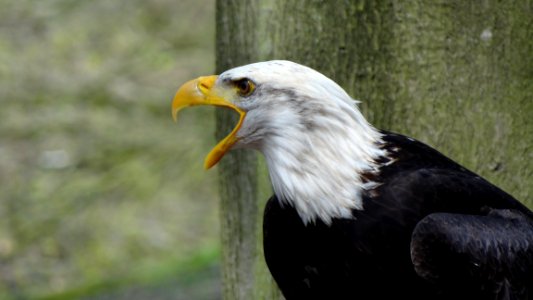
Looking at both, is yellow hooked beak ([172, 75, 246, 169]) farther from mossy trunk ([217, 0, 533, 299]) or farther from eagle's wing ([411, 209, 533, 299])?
eagle's wing ([411, 209, 533, 299])

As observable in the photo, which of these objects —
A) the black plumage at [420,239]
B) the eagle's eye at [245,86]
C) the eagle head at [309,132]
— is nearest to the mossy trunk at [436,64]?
the black plumage at [420,239]

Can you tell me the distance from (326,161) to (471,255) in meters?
0.66

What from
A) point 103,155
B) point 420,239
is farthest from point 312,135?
point 103,155

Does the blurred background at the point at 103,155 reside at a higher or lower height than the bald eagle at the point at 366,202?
lower

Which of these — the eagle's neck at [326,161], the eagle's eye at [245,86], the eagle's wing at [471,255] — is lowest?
the eagle's wing at [471,255]

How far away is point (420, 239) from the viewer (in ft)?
12.5

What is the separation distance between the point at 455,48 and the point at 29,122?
6.79 m

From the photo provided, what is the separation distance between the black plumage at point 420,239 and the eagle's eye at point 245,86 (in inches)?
19.5

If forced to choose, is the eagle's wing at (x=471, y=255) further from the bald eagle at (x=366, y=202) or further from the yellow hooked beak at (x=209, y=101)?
the yellow hooked beak at (x=209, y=101)

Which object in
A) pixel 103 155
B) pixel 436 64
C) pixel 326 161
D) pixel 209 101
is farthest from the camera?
pixel 103 155

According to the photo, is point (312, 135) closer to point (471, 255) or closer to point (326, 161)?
point (326, 161)

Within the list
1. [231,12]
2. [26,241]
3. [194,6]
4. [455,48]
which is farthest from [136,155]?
[455,48]

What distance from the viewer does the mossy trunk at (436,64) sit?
440 centimetres

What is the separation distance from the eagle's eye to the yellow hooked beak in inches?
3.1
